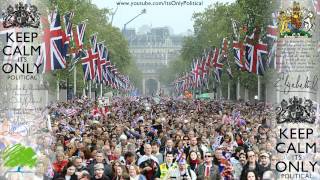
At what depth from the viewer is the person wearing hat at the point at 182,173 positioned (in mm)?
15477

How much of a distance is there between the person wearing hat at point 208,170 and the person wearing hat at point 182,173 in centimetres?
24

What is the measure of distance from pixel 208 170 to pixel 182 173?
503 millimetres

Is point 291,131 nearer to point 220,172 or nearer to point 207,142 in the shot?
point 220,172

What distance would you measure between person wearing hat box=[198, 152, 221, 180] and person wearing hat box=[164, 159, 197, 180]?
9.6 inches

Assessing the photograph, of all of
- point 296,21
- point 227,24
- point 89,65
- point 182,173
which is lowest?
point 182,173

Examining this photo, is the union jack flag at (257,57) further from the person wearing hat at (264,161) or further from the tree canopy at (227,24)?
the person wearing hat at (264,161)

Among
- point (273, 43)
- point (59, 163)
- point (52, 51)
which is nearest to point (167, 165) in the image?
point (59, 163)

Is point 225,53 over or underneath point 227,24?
underneath

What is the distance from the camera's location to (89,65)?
52812 mm

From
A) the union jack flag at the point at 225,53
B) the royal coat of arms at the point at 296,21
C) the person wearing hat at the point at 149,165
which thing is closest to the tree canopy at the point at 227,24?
the union jack flag at the point at 225,53

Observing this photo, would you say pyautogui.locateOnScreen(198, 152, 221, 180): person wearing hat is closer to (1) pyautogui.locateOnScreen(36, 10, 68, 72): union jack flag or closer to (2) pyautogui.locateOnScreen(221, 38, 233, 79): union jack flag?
(1) pyautogui.locateOnScreen(36, 10, 68, 72): union jack flag

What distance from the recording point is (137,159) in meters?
17.8

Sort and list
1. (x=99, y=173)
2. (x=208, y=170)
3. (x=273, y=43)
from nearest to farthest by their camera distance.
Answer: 1. (x=99, y=173)
2. (x=208, y=170)
3. (x=273, y=43)

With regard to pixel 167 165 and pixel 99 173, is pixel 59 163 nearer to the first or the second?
pixel 167 165
